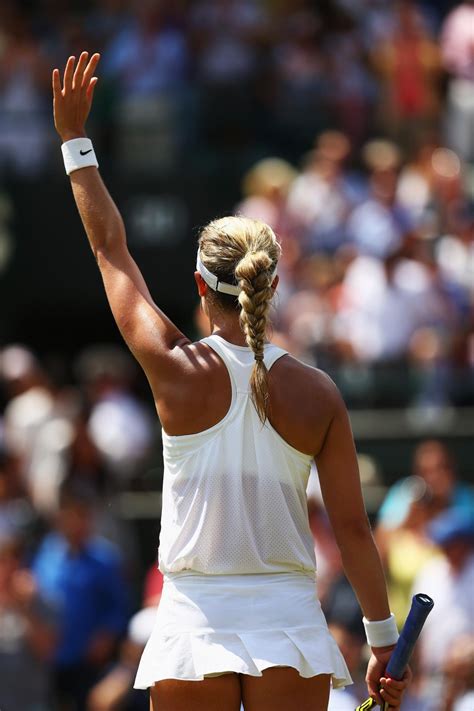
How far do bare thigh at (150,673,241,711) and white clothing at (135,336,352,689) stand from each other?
0.10 feet

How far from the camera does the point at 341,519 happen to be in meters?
3.65

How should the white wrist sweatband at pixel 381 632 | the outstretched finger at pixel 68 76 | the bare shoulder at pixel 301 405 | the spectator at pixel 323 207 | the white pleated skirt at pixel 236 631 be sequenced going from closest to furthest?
the white pleated skirt at pixel 236 631 < the bare shoulder at pixel 301 405 < the white wrist sweatband at pixel 381 632 < the outstretched finger at pixel 68 76 < the spectator at pixel 323 207

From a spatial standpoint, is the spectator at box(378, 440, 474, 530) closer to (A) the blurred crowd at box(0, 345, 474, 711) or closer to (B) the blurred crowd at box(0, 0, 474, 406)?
(A) the blurred crowd at box(0, 345, 474, 711)

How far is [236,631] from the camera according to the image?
3.50 meters

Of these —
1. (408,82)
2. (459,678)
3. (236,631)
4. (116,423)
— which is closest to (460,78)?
(408,82)

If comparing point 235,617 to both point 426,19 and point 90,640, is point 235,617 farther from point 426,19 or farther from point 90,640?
point 426,19

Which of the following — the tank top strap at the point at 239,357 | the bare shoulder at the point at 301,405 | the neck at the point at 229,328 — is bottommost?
the bare shoulder at the point at 301,405

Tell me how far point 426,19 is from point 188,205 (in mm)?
2777

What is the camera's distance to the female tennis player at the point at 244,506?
3.50m

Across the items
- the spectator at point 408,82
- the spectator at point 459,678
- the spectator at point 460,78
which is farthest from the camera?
the spectator at point 408,82

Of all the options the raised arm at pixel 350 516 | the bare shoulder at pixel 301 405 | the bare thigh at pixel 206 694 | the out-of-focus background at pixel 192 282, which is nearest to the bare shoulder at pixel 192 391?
the bare shoulder at pixel 301 405

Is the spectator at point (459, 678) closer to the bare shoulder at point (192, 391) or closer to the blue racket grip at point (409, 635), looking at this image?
the blue racket grip at point (409, 635)

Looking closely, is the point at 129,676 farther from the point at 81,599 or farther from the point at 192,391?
the point at 192,391

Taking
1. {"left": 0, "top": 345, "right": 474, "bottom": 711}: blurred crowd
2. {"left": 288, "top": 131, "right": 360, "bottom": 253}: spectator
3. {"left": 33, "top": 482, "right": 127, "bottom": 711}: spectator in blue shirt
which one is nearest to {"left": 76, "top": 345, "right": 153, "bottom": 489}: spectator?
{"left": 0, "top": 345, "right": 474, "bottom": 711}: blurred crowd
